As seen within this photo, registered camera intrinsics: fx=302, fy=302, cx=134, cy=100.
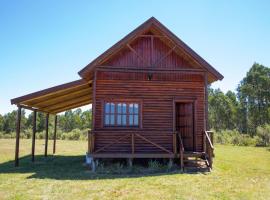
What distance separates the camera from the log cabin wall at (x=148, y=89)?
13.7 metres

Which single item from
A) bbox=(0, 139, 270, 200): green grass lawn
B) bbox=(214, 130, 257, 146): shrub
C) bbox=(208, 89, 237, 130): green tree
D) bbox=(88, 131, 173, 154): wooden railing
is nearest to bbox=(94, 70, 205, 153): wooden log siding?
bbox=(88, 131, 173, 154): wooden railing

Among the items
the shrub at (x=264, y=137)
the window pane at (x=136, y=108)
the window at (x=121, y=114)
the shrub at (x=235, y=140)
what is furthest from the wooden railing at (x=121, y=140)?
the shrub at (x=264, y=137)

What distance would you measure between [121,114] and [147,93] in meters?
1.56

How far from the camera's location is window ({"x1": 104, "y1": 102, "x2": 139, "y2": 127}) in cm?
1385

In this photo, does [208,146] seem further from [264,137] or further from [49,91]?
[264,137]

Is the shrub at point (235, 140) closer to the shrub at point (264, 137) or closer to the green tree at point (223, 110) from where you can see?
the shrub at point (264, 137)

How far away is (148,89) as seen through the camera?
1411cm

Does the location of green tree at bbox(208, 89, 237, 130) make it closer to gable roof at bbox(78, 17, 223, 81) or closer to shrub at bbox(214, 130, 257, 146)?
shrub at bbox(214, 130, 257, 146)

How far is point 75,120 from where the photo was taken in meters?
72.6

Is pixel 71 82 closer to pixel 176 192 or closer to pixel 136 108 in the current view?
pixel 136 108

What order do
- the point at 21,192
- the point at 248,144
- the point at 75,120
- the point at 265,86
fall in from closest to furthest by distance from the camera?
the point at 21,192 < the point at 248,144 < the point at 265,86 < the point at 75,120

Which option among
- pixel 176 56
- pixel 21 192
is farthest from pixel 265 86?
pixel 21 192

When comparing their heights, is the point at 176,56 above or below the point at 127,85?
above

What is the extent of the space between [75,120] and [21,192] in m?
65.0
